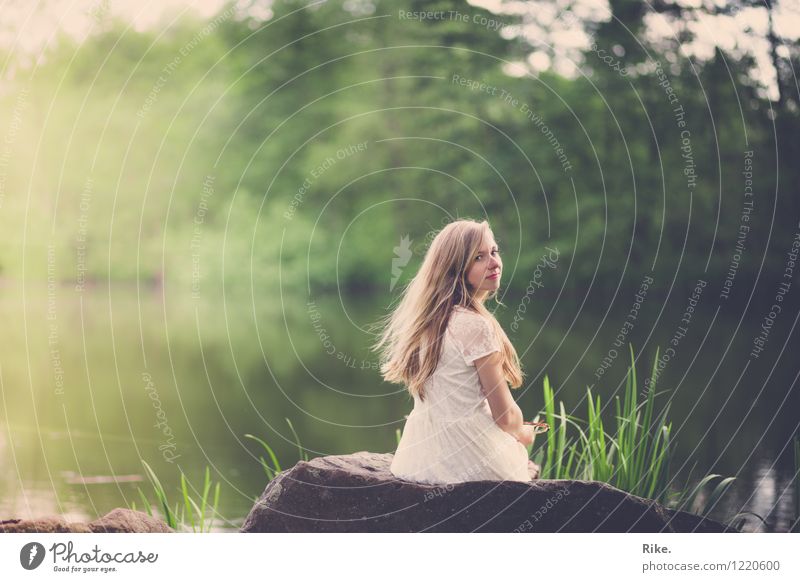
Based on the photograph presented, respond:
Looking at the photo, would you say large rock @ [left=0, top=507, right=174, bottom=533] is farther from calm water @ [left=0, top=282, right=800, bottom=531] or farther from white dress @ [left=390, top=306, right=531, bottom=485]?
calm water @ [left=0, top=282, right=800, bottom=531]

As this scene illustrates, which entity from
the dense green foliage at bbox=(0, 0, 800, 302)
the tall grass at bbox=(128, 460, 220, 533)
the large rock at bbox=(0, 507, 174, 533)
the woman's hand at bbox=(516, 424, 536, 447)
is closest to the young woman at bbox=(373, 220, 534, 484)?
the woman's hand at bbox=(516, 424, 536, 447)

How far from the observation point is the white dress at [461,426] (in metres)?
4.15

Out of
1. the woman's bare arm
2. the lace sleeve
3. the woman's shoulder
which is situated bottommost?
the woman's bare arm

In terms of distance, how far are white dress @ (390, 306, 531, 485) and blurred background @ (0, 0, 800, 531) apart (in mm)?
3148

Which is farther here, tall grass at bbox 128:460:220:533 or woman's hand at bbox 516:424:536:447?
tall grass at bbox 128:460:220:533

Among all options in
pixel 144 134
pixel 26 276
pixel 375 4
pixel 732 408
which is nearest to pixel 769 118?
pixel 732 408

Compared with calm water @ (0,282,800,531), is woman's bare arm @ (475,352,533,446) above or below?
above

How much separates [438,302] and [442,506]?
34.3 inches

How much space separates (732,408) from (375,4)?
1959cm

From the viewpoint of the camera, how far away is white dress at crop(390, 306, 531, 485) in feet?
13.6

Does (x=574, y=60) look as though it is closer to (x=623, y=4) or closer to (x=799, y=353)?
(x=623, y=4)

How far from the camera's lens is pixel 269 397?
1374 cm

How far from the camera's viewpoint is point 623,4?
2316 centimetres

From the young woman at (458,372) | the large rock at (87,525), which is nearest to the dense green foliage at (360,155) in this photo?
the young woman at (458,372)
